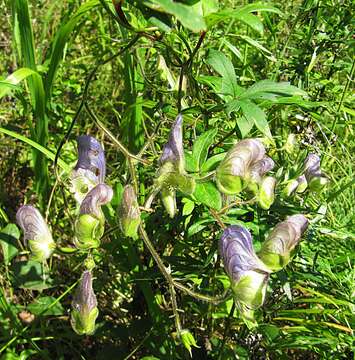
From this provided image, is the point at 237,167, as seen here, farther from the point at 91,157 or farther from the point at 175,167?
the point at 91,157

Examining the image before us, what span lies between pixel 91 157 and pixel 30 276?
0.58 m

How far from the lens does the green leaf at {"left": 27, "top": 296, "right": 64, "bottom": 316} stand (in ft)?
4.69

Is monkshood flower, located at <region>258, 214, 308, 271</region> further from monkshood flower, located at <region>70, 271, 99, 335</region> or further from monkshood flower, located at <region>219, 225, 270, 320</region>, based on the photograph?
monkshood flower, located at <region>70, 271, 99, 335</region>

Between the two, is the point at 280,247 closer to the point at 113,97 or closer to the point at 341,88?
the point at 341,88

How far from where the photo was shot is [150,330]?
52.6 inches

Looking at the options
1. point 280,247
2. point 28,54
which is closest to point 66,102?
point 28,54

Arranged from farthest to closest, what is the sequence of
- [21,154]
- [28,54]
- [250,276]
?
[21,154] → [28,54] → [250,276]

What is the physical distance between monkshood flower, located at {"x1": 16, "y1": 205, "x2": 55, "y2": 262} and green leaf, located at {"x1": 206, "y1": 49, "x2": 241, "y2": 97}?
355mm

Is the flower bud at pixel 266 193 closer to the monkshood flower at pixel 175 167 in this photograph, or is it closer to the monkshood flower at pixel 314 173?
the monkshood flower at pixel 175 167

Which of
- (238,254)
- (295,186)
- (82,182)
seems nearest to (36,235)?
(82,182)

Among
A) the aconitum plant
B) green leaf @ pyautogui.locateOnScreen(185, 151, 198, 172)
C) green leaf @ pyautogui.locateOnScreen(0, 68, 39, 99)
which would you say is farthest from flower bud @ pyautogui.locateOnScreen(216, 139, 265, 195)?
green leaf @ pyautogui.locateOnScreen(0, 68, 39, 99)

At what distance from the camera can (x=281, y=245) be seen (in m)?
0.82

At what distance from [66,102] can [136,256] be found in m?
0.82

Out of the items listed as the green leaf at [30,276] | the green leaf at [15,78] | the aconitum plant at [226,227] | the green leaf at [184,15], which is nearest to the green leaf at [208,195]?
the aconitum plant at [226,227]
